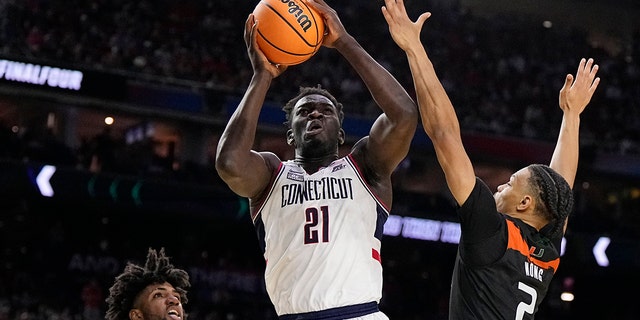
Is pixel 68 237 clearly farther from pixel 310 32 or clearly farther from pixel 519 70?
pixel 310 32

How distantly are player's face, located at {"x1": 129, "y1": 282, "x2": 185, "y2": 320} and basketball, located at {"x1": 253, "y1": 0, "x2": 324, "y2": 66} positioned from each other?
147 centimetres

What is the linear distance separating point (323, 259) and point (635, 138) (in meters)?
18.8

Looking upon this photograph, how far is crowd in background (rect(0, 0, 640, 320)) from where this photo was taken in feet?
58.5

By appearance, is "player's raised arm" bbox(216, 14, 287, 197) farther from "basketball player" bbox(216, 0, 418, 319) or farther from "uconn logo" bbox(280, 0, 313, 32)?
"uconn logo" bbox(280, 0, 313, 32)

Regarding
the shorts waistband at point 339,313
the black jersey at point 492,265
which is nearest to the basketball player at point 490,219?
the black jersey at point 492,265

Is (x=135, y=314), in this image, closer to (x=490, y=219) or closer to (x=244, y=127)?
(x=244, y=127)

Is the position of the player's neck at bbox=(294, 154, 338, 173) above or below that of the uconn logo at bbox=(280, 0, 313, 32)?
below

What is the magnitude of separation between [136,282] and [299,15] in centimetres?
181

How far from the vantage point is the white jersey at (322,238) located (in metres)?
4.62

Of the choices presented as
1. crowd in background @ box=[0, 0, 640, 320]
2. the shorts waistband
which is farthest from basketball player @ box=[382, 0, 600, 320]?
crowd in background @ box=[0, 0, 640, 320]

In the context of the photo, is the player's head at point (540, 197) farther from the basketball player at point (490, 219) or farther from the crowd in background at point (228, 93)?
the crowd in background at point (228, 93)

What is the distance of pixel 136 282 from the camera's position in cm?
539

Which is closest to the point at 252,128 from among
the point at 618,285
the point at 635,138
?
the point at 635,138

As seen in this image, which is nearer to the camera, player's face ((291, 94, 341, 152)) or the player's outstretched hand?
player's face ((291, 94, 341, 152))
